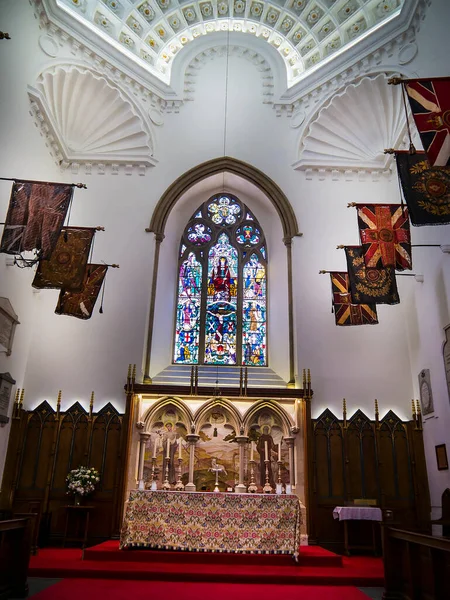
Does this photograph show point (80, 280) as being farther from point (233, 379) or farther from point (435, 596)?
point (435, 596)

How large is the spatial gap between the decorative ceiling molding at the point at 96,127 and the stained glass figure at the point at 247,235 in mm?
2780

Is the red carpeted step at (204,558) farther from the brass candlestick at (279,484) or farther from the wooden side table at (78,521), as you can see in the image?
the wooden side table at (78,521)

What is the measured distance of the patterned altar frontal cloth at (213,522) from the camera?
7383 millimetres

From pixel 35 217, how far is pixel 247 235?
6.28 metres

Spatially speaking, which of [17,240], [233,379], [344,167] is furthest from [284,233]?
[17,240]

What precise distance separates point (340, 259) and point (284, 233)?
1.47 metres

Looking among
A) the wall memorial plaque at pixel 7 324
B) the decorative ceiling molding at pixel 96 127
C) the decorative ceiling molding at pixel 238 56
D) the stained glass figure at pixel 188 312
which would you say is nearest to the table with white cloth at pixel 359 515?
the stained glass figure at pixel 188 312

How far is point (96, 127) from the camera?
1270 cm

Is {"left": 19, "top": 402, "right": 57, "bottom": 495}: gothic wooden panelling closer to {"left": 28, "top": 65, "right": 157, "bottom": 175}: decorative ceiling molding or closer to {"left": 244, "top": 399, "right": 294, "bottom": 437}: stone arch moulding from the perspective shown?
{"left": 244, "top": 399, "right": 294, "bottom": 437}: stone arch moulding

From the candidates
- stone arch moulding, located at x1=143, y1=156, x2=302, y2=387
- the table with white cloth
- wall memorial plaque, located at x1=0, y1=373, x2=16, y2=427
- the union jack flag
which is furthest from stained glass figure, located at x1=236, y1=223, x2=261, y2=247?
the union jack flag

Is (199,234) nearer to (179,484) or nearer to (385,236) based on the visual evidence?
(385,236)

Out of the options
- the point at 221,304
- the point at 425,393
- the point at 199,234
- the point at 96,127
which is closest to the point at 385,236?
the point at 425,393

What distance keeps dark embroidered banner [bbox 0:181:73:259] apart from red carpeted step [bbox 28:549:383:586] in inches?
173

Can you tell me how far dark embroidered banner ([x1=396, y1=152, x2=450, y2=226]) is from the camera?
6734 millimetres
